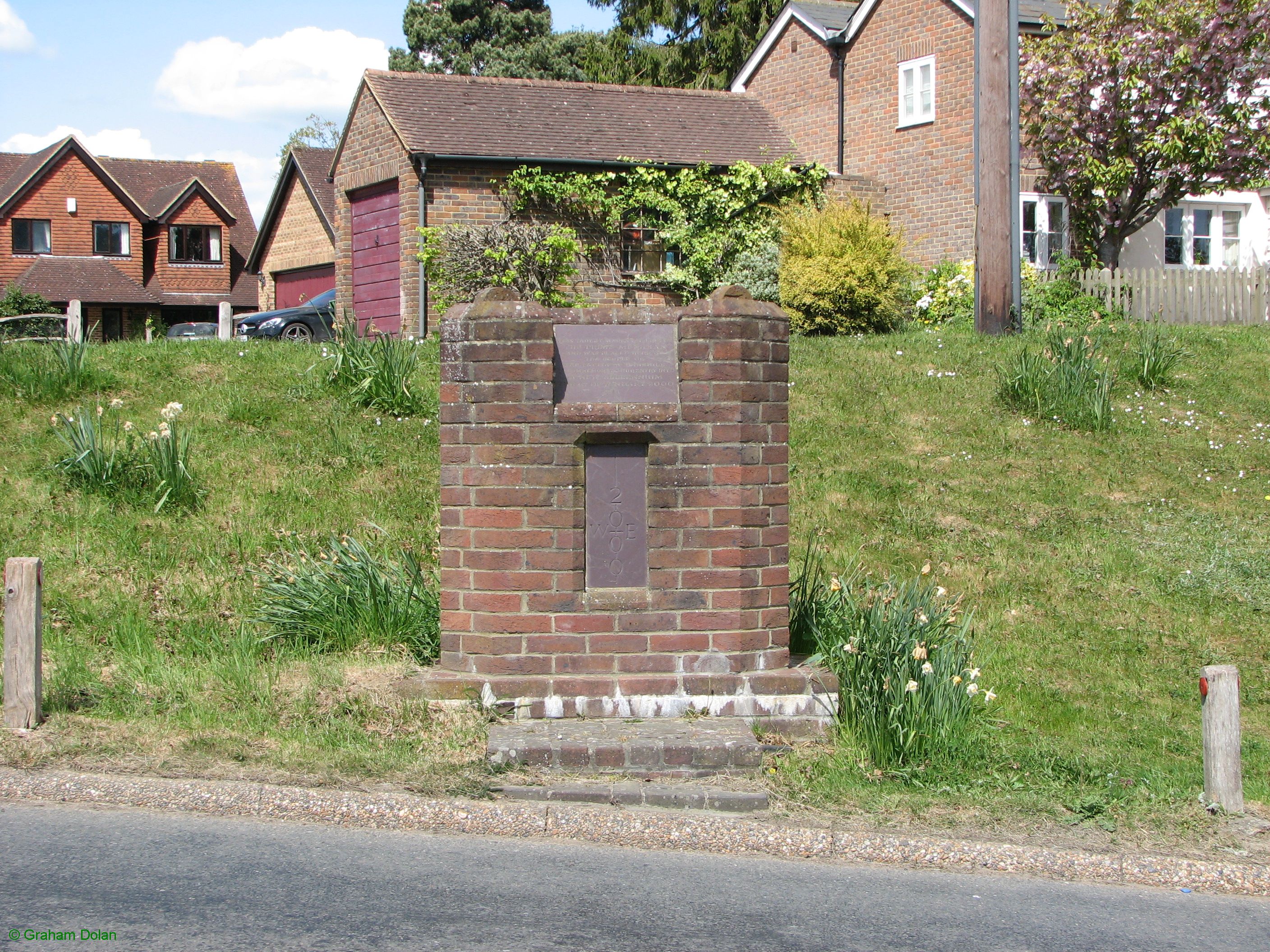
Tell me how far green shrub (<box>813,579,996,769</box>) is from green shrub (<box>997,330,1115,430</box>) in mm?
5639

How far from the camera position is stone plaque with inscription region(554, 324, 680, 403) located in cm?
587

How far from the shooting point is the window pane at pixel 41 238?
40.0m

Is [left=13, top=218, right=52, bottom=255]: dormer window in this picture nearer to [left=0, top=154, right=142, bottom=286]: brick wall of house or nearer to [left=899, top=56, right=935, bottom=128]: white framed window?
[left=0, top=154, right=142, bottom=286]: brick wall of house

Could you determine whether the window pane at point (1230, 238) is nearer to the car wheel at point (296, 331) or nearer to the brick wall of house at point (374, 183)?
the brick wall of house at point (374, 183)

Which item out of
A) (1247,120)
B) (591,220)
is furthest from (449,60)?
(1247,120)

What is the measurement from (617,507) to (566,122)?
15.5 m

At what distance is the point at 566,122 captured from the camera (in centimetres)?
2008

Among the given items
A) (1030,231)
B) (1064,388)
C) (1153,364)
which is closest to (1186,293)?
(1030,231)

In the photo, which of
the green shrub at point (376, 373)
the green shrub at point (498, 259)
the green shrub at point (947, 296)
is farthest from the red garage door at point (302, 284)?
the green shrub at point (376, 373)

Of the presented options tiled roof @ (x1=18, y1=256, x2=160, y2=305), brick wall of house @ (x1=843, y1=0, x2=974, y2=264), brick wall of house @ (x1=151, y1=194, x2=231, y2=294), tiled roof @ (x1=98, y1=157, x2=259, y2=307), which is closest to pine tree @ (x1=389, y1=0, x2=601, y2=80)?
tiled roof @ (x1=98, y1=157, x2=259, y2=307)

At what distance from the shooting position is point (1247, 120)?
1928 cm

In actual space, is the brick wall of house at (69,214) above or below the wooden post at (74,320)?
above

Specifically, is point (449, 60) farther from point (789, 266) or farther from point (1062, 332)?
point (1062, 332)

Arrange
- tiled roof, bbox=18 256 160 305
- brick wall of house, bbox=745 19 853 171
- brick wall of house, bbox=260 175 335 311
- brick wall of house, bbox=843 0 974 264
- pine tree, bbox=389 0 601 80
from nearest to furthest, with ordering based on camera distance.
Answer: brick wall of house, bbox=843 0 974 264 → brick wall of house, bbox=745 19 853 171 → brick wall of house, bbox=260 175 335 311 → tiled roof, bbox=18 256 160 305 → pine tree, bbox=389 0 601 80
